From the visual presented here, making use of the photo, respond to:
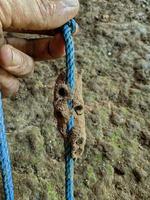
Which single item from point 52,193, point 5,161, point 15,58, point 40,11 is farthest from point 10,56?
point 52,193

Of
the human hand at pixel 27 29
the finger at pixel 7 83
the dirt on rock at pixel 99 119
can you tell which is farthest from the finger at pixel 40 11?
the dirt on rock at pixel 99 119

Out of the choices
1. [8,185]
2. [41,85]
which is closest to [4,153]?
[8,185]

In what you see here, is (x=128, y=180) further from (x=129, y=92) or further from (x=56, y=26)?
(x=56, y=26)

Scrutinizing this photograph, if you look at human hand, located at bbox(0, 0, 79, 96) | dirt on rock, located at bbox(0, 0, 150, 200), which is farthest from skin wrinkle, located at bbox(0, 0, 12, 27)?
dirt on rock, located at bbox(0, 0, 150, 200)

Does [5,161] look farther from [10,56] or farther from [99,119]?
[99,119]

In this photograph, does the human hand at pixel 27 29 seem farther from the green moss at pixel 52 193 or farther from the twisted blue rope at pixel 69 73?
the green moss at pixel 52 193

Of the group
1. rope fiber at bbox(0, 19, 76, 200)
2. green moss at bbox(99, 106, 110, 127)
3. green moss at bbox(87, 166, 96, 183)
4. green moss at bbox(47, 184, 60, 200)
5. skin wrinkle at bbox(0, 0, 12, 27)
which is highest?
skin wrinkle at bbox(0, 0, 12, 27)

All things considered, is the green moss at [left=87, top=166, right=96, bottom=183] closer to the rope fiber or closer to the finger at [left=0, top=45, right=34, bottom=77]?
the rope fiber
